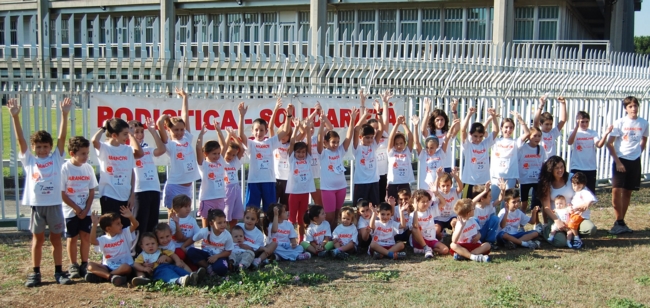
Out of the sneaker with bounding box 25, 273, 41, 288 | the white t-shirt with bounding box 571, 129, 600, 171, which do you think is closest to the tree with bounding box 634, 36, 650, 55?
the white t-shirt with bounding box 571, 129, 600, 171

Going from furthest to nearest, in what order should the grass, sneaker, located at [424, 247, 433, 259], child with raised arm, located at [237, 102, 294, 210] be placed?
child with raised arm, located at [237, 102, 294, 210]
sneaker, located at [424, 247, 433, 259]
the grass

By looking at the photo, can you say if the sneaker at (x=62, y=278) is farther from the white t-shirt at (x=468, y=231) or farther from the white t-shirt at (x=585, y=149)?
the white t-shirt at (x=585, y=149)

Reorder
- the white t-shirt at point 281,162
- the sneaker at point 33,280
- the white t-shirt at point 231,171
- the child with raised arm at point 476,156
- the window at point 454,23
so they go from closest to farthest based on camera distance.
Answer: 1. the sneaker at point 33,280
2. the white t-shirt at point 231,171
3. the white t-shirt at point 281,162
4. the child with raised arm at point 476,156
5. the window at point 454,23

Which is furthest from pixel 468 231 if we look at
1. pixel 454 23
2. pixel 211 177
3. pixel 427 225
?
pixel 454 23

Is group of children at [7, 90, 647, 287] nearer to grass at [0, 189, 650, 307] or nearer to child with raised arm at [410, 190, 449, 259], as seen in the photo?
Answer: child with raised arm at [410, 190, 449, 259]

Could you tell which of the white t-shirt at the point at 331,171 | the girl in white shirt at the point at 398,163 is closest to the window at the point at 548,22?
the girl in white shirt at the point at 398,163

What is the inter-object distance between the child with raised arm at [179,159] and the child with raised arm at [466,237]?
302 cm

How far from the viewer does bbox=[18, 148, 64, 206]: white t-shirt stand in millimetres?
5742

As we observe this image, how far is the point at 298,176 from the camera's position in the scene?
746 centimetres

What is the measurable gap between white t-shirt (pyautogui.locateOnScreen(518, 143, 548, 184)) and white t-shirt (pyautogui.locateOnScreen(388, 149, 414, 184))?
5.23ft

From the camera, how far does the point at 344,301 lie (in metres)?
5.19

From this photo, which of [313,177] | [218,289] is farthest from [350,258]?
[218,289]

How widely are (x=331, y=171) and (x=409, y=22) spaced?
2052 cm

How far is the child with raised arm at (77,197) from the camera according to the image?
5.87 meters
